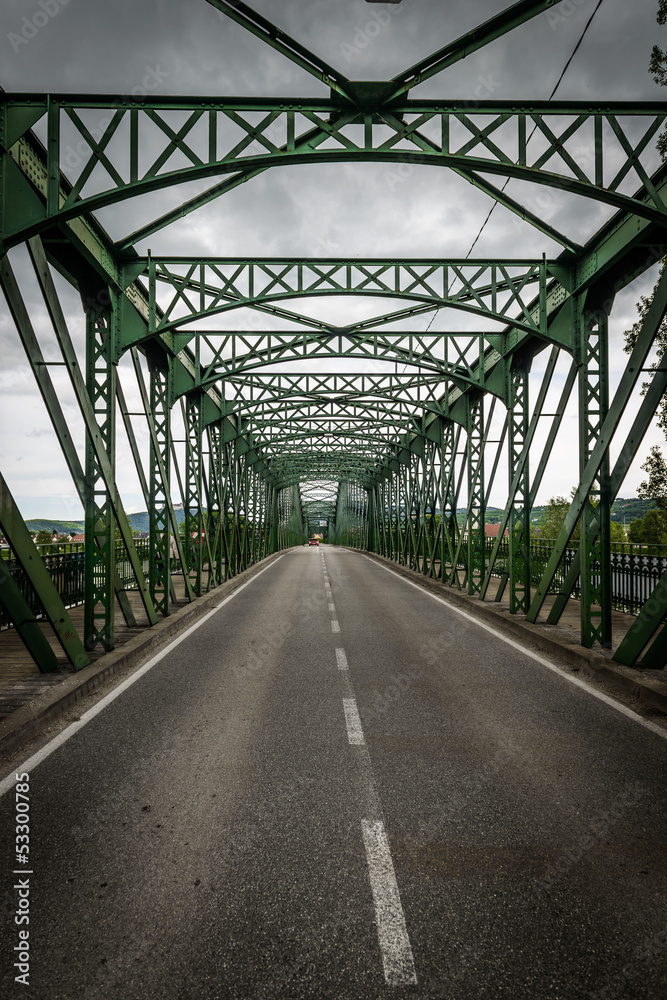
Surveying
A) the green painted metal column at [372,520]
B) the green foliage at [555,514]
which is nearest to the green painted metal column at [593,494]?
the green painted metal column at [372,520]

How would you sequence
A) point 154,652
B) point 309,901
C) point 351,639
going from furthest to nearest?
point 351,639 < point 154,652 < point 309,901

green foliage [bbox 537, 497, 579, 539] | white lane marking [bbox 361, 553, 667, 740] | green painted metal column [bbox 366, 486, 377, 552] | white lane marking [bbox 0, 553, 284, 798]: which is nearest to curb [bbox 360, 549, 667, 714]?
white lane marking [bbox 361, 553, 667, 740]

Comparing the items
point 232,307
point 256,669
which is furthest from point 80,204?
point 256,669

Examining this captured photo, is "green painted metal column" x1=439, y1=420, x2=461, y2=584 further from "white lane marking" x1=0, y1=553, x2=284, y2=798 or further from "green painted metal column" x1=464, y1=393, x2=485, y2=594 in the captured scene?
"white lane marking" x1=0, y1=553, x2=284, y2=798

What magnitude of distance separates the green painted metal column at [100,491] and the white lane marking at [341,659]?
3.35 metres

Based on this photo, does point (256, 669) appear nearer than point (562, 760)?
No

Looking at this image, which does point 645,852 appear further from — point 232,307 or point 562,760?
point 232,307

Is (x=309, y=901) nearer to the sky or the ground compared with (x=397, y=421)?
nearer to the ground

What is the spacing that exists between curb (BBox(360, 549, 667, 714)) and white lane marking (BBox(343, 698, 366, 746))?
3.11 m

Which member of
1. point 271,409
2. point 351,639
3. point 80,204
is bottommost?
point 351,639

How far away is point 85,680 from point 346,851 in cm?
459

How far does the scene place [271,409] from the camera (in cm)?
2495

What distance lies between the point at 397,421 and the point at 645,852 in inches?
899

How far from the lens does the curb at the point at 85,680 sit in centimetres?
538
